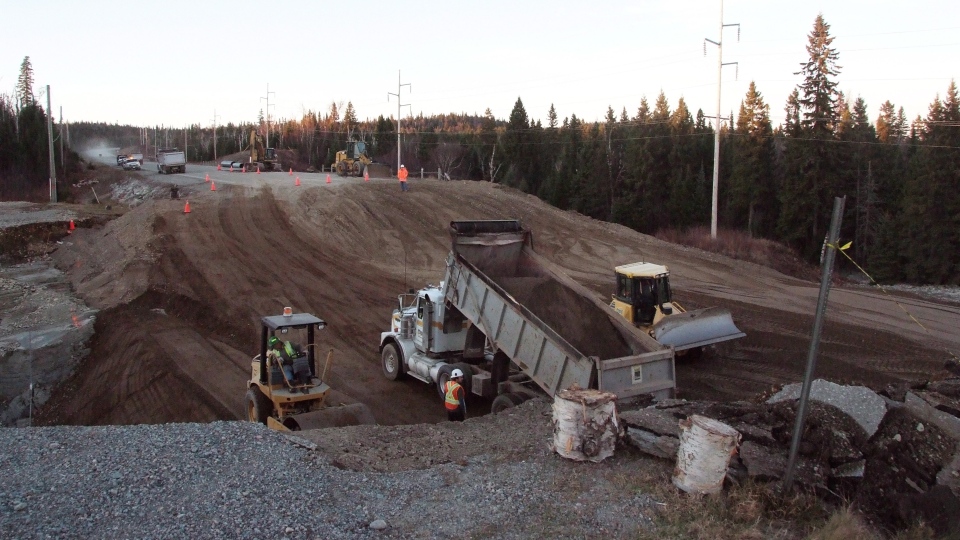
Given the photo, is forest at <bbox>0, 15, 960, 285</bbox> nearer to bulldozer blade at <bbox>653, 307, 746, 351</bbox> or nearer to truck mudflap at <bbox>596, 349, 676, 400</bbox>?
bulldozer blade at <bbox>653, 307, 746, 351</bbox>

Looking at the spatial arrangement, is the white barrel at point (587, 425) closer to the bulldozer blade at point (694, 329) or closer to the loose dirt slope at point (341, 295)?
the loose dirt slope at point (341, 295)

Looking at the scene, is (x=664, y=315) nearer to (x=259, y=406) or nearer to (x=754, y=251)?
(x=259, y=406)

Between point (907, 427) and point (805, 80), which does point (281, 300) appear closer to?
point (907, 427)

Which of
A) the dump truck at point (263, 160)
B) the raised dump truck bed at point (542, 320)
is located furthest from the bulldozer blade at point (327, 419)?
the dump truck at point (263, 160)

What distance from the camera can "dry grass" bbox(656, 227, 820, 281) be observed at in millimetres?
32938

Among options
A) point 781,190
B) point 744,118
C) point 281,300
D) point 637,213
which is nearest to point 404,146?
point 637,213

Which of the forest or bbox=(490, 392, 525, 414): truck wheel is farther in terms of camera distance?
the forest

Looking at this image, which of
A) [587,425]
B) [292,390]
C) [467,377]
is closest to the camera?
[587,425]


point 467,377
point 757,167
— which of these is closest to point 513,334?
point 467,377

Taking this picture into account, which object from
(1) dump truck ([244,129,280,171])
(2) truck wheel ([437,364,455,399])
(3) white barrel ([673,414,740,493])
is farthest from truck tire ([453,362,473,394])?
(1) dump truck ([244,129,280,171])

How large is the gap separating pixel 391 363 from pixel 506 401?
4.70m

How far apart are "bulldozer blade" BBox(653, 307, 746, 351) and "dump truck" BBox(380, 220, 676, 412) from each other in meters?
3.00

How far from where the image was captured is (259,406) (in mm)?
12078

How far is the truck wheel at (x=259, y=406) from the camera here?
1205cm
